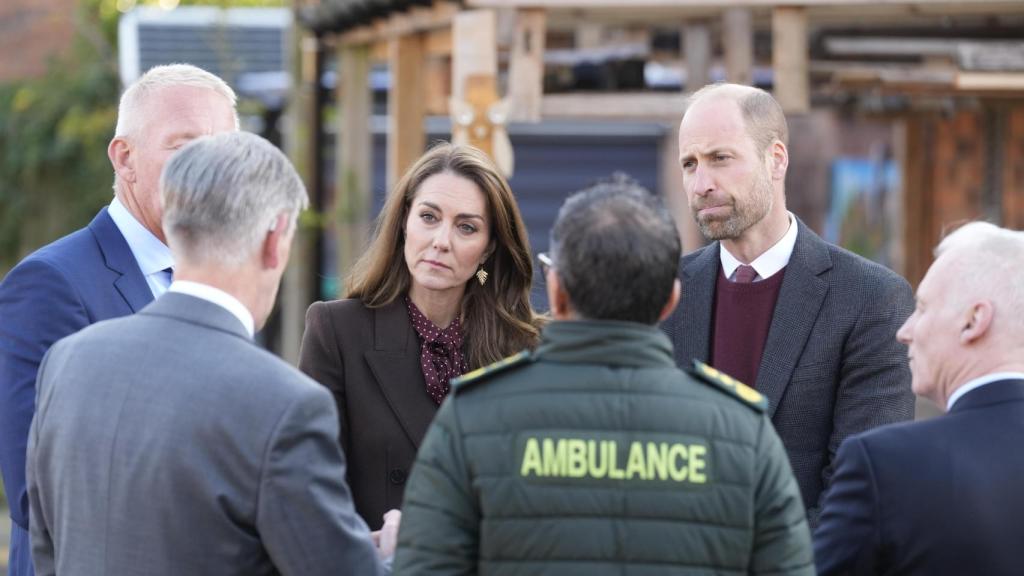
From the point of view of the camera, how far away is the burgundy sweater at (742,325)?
3426mm

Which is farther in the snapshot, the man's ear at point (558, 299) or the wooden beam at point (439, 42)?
the wooden beam at point (439, 42)

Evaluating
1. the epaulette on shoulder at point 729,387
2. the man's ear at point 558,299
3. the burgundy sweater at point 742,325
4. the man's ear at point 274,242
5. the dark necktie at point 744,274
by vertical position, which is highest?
the man's ear at point 274,242

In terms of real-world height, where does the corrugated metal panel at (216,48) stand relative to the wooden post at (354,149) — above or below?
above

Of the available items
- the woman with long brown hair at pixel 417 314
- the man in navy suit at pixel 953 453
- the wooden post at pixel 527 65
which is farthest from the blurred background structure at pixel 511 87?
the man in navy suit at pixel 953 453

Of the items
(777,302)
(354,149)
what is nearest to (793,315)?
(777,302)

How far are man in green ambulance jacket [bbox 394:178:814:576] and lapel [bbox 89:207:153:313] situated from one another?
107 cm

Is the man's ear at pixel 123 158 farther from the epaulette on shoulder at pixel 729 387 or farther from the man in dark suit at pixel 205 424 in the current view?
the epaulette on shoulder at pixel 729 387

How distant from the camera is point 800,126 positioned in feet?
58.3

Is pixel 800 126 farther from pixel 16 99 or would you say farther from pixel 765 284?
pixel 765 284

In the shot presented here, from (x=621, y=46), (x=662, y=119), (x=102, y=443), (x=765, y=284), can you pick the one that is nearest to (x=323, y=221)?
(x=621, y=46)

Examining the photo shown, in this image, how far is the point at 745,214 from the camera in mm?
3496

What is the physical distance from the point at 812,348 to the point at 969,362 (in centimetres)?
87

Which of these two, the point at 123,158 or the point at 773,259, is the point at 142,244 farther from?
the point at 773,259

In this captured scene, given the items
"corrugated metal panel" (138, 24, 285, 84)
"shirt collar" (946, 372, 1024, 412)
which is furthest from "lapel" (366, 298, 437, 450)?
"corrugated metal panel" (138, 24, 285, 84)
